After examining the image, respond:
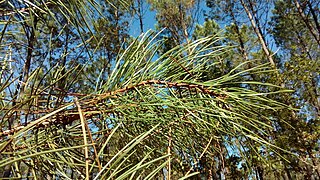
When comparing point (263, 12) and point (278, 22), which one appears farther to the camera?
point (278, 22)

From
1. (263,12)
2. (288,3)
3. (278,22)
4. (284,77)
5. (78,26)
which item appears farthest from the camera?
(278,22)

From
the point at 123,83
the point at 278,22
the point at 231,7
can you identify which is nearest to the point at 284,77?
the point at 231,7

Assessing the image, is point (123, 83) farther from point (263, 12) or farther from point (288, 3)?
point (288, 3)

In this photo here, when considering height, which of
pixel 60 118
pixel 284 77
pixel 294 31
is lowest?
A: pixel 60 118

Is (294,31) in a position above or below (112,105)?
above

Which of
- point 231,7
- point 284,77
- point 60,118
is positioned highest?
point 231,7

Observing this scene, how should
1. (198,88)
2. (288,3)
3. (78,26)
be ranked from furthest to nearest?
(288,3) < (198,88) < (78,26)

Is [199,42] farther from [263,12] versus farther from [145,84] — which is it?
[263,12]

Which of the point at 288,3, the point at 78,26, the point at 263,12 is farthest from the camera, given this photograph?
the point at 288,3

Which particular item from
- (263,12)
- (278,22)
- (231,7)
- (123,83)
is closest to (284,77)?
(263,12)
